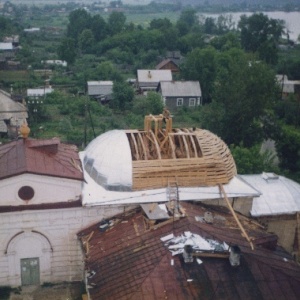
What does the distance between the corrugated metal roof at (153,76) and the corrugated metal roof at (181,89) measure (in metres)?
7.76

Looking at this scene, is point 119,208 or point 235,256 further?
point 119,208

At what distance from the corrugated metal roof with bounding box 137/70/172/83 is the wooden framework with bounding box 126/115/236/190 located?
3865 cm

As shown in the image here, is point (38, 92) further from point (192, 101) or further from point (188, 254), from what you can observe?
point (188, 254)

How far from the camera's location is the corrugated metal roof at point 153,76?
59594 mm

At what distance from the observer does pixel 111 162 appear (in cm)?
1944

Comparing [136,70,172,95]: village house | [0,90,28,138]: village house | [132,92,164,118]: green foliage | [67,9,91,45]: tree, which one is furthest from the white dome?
[67,9,91,45]: tree

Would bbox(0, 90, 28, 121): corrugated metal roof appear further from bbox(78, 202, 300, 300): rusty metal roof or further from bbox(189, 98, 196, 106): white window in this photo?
bbox(78, 202, 300, 300): rusty metal roof

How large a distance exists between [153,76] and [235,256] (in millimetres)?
46434

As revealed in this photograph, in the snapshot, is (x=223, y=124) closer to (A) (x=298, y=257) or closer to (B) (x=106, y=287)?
(A) (x=298, y=257)

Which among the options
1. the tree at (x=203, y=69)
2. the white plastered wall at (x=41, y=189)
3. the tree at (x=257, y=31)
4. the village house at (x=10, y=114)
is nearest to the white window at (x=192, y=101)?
the tree at (x=203, y=69)

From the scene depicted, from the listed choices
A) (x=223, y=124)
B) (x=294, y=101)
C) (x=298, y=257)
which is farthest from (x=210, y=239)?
(x=294, y=101)

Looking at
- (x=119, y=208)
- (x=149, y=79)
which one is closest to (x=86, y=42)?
(x=149, y=79)

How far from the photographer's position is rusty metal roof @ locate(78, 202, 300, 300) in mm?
14984

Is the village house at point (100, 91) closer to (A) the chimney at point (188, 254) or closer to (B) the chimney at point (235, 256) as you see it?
(A) the chimney at point (188, 254)
